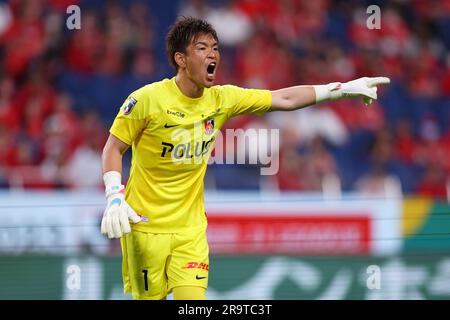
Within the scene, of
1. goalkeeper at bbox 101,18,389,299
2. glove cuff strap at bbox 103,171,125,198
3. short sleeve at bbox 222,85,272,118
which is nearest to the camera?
glove cuff strap at bbox 103,171,125,198

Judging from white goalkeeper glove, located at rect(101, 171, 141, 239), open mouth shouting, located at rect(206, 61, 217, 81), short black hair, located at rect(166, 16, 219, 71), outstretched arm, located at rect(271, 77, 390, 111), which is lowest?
white goalkeeper glove, located at rect(101, 171, 141, 239)

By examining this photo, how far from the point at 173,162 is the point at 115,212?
70 centimetres

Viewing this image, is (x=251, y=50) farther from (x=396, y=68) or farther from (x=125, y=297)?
(x=125, y=297)

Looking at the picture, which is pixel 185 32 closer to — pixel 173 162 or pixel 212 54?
pixel 212 54

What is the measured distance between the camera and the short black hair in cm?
693

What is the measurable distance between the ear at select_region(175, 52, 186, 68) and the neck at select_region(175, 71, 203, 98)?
0.20ft

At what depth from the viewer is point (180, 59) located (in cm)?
696

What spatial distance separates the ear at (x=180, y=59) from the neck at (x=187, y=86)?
6cm

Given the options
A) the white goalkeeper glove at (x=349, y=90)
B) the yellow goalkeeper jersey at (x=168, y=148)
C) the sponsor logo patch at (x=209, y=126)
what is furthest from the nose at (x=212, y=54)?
the white goalkeeper glove at (x=349, y=90)

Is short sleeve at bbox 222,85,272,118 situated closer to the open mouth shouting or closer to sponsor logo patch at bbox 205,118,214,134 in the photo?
sponsor logo patch at bbox 205,118,214,134

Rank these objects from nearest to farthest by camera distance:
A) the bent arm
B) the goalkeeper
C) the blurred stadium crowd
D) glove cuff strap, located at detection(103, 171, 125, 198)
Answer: glove cuff strap, located at detection(103, 171, 125, 198)
the bent arm
the goalkeeper
the blurred stadium crowd

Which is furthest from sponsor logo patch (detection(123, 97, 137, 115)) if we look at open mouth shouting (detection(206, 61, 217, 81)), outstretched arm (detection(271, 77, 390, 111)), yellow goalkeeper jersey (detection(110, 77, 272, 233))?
outstretched arm (detection(271, 77, 390, 111))

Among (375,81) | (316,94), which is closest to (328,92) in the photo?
(316,94)
